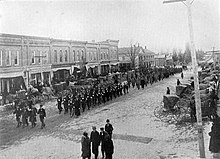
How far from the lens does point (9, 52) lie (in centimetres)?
1872

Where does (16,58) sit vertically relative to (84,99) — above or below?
above

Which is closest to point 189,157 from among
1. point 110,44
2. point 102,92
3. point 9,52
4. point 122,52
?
point 102,92

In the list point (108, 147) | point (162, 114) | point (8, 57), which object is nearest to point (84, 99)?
point (162, 114)

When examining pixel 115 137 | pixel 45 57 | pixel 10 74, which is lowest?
pixel 115 137

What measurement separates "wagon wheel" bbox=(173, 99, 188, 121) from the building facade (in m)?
11.3

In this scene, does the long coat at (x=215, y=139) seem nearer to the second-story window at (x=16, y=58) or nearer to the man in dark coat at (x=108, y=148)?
the man in dark coat at (x=108, y=148)

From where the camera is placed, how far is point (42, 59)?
75.1 ft

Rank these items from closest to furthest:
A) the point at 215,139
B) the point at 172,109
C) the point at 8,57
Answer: the point at 215,139 → the point at 172,109 → the point at 8,57

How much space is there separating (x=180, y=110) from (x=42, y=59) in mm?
15279

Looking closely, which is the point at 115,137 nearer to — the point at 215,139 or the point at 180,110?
the point at 215,139

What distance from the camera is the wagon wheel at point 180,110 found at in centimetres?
1055

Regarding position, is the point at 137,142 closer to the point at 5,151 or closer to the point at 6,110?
the point at 5,151

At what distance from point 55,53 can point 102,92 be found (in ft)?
37.0

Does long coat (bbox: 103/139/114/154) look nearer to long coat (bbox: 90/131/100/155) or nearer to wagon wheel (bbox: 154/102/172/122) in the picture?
long coat (bbox: 90/131/100/155)
